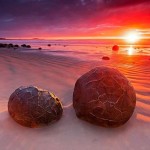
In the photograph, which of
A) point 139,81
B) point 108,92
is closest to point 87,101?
point 108,92

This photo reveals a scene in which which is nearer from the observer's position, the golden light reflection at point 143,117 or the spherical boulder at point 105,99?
the spherical boulder at point 105,99

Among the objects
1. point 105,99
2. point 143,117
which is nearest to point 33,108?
point 105,99

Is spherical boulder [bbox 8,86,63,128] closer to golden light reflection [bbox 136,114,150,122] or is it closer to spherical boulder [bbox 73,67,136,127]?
spherical boulder [bbox 73,67,136,127]

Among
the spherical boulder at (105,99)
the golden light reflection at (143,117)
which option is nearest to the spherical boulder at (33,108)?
the spherical boulder at (105,99)

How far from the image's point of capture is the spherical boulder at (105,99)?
3.09 meters

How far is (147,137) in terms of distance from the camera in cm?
313

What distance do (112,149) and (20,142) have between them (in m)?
1.19

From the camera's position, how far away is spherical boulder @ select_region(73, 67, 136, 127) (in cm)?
309

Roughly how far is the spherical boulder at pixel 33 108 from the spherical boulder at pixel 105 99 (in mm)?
396

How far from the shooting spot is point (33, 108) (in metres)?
3.19

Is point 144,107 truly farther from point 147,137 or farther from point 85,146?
point 85,146

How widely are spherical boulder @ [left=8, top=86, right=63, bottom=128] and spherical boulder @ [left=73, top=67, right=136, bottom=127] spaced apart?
40 centimetres

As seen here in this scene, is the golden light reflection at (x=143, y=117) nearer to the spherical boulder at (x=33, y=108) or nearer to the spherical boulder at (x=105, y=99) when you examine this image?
the spherical boulder at (x=105, y=99)

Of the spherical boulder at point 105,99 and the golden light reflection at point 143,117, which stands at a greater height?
the spherical boulder at point 105,99
